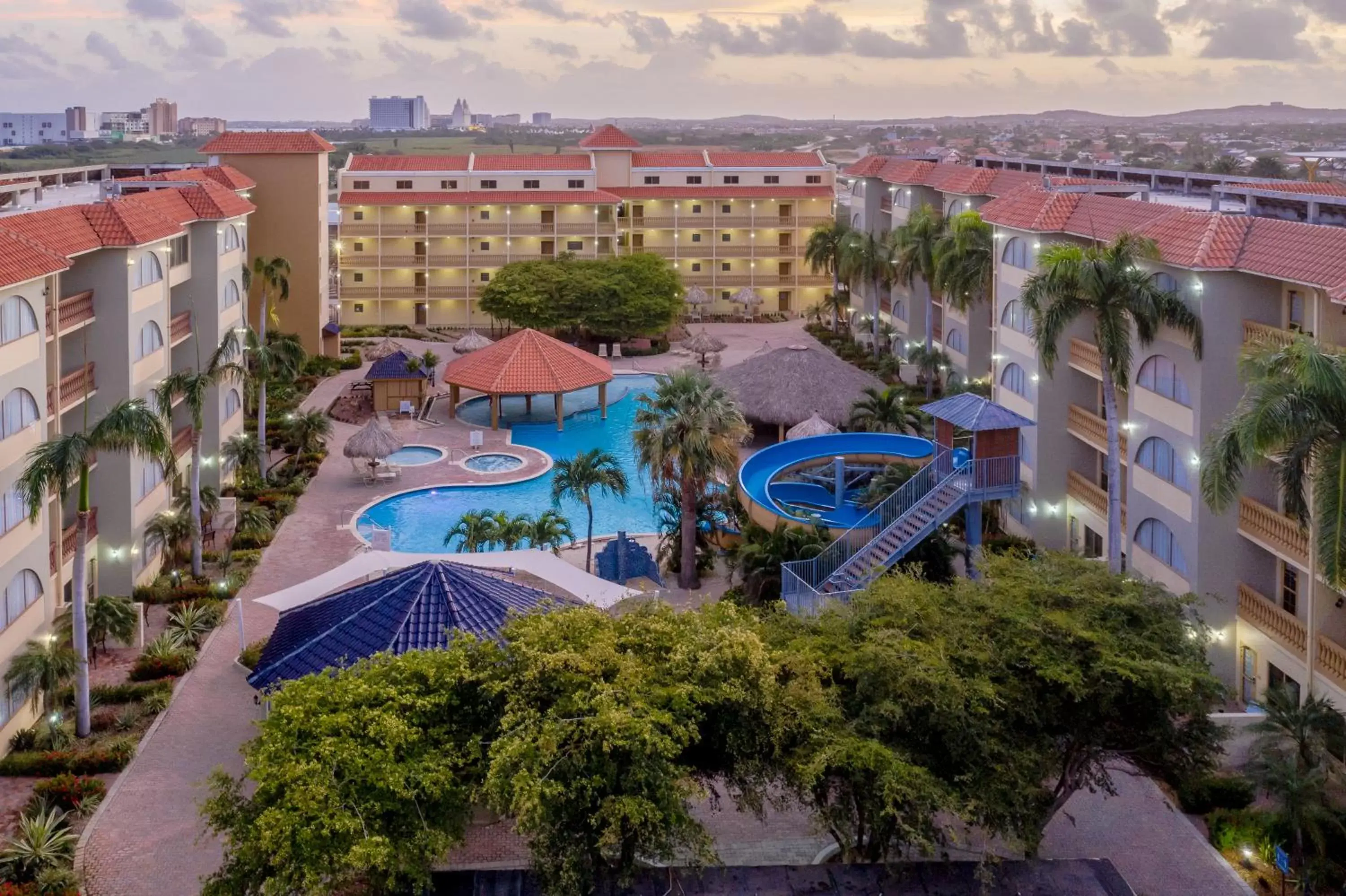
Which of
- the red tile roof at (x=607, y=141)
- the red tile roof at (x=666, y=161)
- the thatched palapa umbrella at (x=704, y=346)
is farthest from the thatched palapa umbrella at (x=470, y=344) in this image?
the red tile roof at (x=666, y=161)

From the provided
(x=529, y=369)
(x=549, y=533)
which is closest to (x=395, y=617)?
(x=549, y=533)

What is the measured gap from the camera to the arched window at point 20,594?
972 inches

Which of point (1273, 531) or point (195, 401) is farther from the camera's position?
point (195, 401)

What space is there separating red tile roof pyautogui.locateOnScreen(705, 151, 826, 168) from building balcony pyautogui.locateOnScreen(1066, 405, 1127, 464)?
53.6m

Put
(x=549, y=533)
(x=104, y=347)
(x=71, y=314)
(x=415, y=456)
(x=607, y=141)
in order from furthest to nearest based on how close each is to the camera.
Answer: (x=607, y=141) < (x=415, y=456) < (x=549, y=533) < (x=104, y=347) < (x=71, y=314)

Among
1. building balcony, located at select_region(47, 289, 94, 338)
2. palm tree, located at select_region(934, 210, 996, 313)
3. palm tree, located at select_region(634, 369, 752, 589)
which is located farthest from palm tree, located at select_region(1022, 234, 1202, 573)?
building balcony, located at select_region(47, 289, 94, 338)

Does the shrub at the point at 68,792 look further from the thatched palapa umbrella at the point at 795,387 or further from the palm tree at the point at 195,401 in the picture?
the thatched palapa umbrella at the point at 795,387

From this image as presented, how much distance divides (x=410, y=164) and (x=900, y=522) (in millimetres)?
58055

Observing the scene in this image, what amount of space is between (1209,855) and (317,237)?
53.7 m

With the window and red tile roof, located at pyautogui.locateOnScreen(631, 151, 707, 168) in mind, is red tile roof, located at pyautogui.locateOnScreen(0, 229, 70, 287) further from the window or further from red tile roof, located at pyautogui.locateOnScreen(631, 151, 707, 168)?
red tile roof, located at pyautogui.locateOnScreen(631, 151, 707, 168)

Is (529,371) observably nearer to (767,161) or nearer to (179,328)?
(179,328)

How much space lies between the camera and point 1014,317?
38.9m

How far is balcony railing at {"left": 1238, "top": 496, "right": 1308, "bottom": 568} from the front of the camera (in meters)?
24.2

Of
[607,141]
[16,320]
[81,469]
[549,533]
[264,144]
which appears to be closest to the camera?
[81,469]
